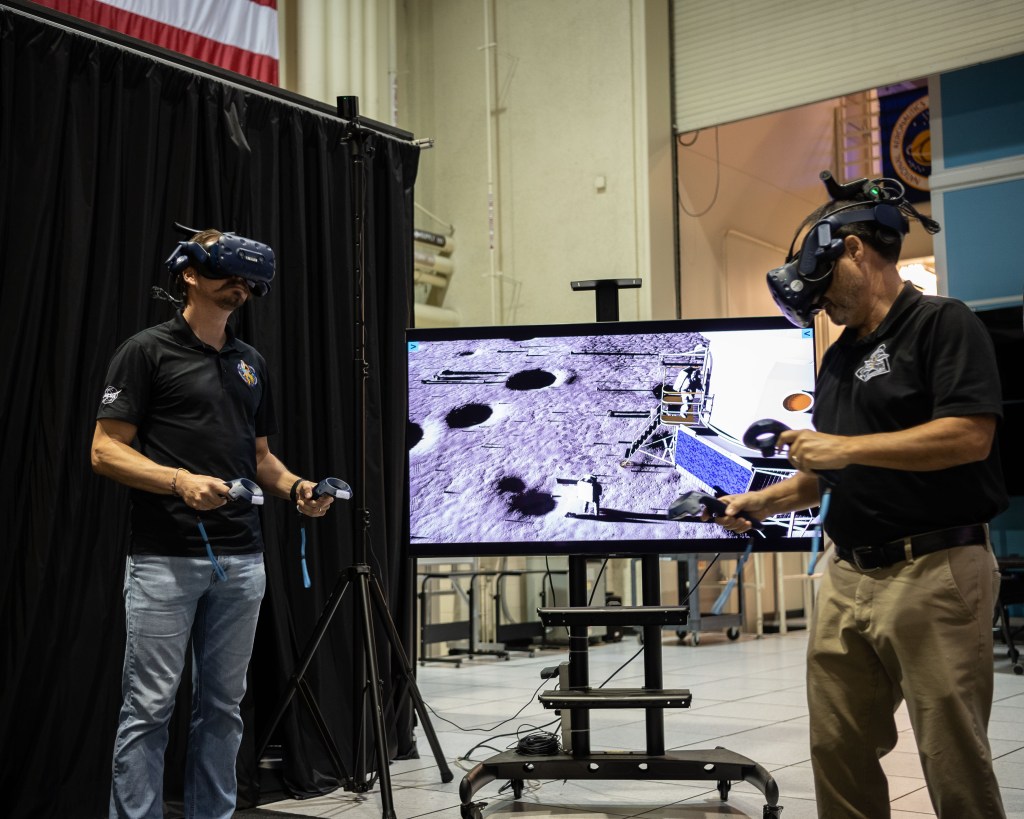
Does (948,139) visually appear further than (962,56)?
Yes

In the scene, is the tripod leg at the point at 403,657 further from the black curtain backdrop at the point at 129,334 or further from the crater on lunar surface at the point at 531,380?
the crater on lunar surface at the point at 531,380

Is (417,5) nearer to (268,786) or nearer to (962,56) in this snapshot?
(962,56)

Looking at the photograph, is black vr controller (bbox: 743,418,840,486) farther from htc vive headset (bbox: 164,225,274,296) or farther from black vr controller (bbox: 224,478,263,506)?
htc vive headset (bbox: 164,225,274,296)

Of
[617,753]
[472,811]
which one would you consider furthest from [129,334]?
[617,753]

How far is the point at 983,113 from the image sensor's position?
8.35 m

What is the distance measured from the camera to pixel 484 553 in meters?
3.96

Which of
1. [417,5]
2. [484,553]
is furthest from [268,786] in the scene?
[417,5]

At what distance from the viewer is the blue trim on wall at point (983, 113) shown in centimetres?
819

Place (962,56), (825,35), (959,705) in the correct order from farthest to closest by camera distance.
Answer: (825,35), (962,56), (959,705)

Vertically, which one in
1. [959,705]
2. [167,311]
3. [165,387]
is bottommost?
[959,705]

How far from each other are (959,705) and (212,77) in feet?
11.3

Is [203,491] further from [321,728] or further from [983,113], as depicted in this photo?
[983,113]

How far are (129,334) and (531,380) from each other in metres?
1.45

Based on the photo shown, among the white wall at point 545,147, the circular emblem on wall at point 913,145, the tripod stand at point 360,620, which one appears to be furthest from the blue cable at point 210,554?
the circular emblem on wall at point 913,145
